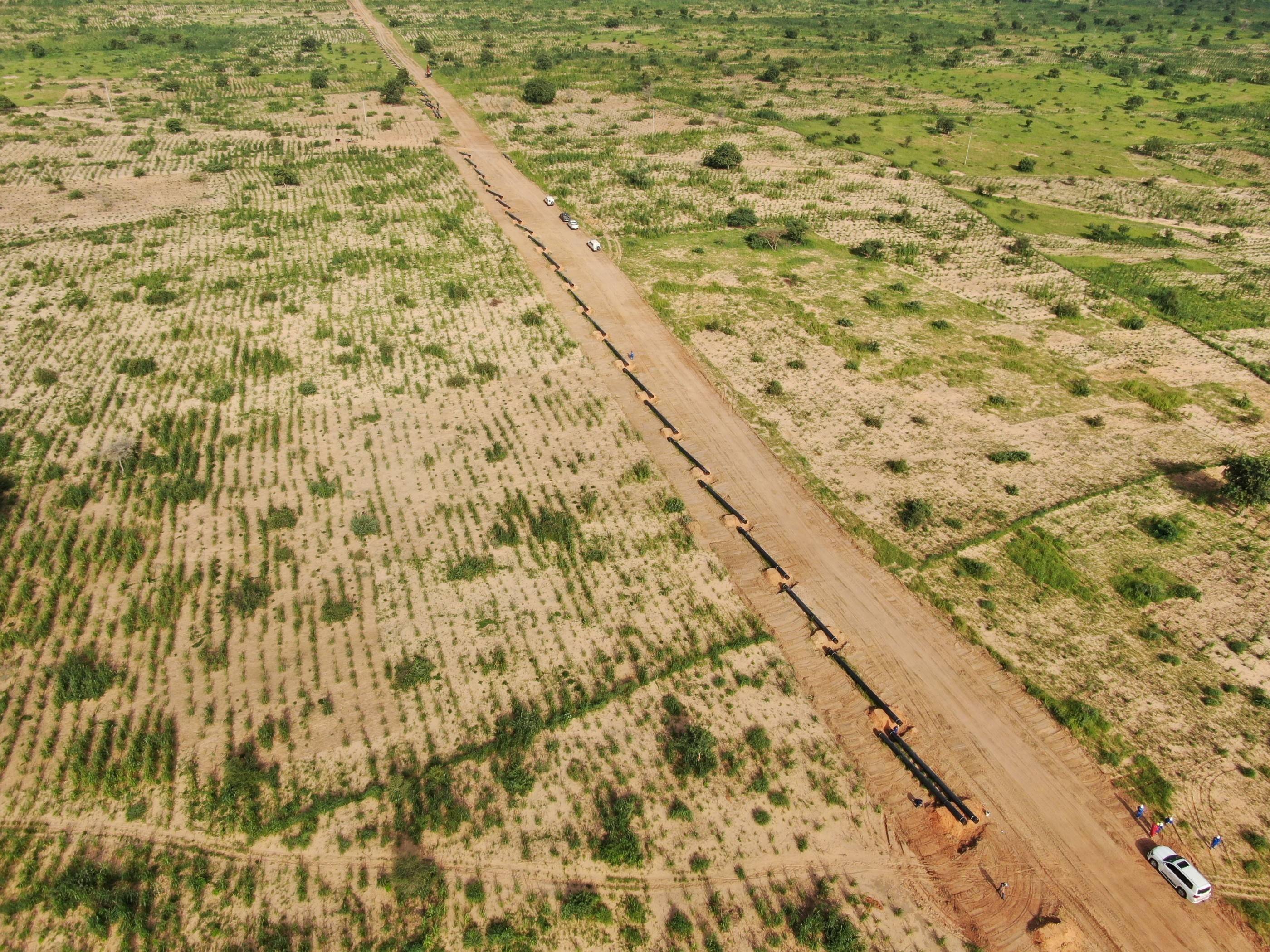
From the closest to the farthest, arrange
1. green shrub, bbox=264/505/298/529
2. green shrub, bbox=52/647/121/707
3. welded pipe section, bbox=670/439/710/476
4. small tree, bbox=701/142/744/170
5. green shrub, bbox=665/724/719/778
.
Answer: green shrub, bbox=665/724/719/778, green shrub, bbox=52/647/121/707, green shrub, bbox=264/505/298/529, welded pipe section, bbox=670/439/710/476, small tree, bbox=701/142/744/170

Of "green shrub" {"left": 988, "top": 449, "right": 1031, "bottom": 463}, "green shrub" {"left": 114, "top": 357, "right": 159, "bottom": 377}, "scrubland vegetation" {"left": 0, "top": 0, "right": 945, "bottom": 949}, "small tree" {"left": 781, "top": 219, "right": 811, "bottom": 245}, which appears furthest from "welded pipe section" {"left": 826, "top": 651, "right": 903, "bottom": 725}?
"small tree" {"left": 781, "top": 219, "right": 811, "bottom": 245}

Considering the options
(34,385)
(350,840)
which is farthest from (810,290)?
(34,385)

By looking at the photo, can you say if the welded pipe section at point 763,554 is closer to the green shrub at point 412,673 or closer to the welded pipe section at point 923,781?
the welded pipe section at point 923,781

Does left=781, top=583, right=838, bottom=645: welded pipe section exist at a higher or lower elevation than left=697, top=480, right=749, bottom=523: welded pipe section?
lower

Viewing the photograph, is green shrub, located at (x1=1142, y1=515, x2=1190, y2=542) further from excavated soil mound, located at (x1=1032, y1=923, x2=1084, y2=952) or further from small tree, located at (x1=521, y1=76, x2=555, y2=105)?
small tree, located at (x1=521, y1=76, x2=555, y2=105)

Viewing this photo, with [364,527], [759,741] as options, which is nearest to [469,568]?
[364,527]

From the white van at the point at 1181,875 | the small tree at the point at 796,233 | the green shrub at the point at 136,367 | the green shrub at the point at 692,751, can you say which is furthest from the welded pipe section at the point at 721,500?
the small tree at the point at 796,233
